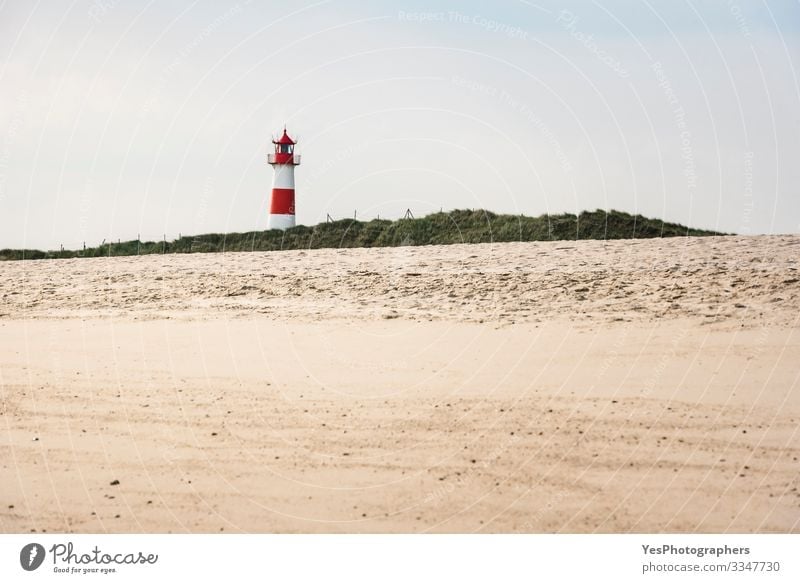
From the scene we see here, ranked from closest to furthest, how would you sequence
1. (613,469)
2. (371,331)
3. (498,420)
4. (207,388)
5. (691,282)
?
(613,469), (498,420), (207,388), (371,331), (691,282)

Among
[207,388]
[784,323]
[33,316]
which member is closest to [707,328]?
[784,323]

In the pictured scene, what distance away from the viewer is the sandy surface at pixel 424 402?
24.6ft

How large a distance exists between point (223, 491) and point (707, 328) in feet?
21.6

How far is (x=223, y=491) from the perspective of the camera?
7855 millimetres

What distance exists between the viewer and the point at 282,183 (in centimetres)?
4106

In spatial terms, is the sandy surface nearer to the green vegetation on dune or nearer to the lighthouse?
the green vegetation on dune

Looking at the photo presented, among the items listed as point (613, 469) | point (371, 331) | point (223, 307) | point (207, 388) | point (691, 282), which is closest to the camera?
point (613, 469)

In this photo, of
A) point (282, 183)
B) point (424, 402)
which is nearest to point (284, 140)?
point (282, 183)
